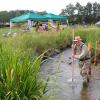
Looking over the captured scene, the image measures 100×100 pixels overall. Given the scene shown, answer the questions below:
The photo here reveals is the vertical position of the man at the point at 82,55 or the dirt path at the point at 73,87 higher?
the man at the point at 82,55

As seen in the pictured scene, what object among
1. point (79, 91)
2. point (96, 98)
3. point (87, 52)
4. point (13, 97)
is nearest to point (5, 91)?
point (13, 97)

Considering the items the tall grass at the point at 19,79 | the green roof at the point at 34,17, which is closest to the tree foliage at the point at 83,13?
the green roof at the point at 34,17

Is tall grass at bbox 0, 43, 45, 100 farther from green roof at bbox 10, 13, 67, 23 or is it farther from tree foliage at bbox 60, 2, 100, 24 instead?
tree foliage at bbox 60, 2, 100, 24

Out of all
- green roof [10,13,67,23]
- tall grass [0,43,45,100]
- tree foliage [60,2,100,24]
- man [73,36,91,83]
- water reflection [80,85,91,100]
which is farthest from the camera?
tree foliage [60,2,100,24]

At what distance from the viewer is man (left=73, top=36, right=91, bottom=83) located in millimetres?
12203

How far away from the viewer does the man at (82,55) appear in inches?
480

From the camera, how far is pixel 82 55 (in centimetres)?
1220

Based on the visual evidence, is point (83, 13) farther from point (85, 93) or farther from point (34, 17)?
point (85, 93)

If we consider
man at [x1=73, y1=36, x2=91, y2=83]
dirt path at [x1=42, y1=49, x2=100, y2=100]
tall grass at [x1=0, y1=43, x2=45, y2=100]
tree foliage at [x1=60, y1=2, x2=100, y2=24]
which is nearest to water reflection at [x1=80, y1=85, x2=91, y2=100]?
dirt path at [x1=42, y1=49, x2=100, y2=100]

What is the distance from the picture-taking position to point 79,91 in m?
11.1

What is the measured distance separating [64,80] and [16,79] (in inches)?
253

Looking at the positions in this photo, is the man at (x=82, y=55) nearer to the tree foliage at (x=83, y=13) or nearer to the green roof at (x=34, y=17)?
the green roof at (x=34, y=17)

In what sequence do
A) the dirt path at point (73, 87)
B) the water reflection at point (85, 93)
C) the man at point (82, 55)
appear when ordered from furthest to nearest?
the man at point (82, 55) → the water reflection at point (85, 93) → the dirt path at point (73, 87)

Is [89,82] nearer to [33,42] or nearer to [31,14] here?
[33,42]
